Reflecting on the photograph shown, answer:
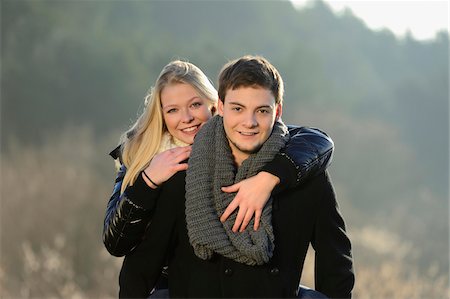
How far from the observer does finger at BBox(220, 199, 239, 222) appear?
126 inches

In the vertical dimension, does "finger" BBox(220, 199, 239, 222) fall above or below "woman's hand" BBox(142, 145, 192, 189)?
below

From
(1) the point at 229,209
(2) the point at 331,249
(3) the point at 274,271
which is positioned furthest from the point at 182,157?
(2) the point at 331,249

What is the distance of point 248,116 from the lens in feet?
10.4

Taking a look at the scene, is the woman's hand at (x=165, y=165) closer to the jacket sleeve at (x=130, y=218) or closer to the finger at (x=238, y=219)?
the jacket sleeve at (x=130, y=218)

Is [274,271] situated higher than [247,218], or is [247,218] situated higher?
[247,218]

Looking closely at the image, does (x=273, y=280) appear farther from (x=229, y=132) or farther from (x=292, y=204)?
(x=229, y=132)

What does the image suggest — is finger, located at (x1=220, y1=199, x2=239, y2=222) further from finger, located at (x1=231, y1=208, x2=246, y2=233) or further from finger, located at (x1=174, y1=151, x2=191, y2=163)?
finger, located at (x1=174, y1=151, x2=191, y2=163)

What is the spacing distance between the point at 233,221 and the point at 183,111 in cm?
77

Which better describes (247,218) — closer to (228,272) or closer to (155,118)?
(228,272)

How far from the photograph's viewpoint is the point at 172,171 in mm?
3311

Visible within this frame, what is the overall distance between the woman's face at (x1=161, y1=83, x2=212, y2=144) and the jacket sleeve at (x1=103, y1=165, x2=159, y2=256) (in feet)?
1.57

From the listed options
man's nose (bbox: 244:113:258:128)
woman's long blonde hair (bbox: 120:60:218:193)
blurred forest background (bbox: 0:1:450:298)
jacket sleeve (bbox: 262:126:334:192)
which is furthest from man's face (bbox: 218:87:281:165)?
blurred forest background (bbox: 0:1:450:298)

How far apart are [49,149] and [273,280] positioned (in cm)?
1358

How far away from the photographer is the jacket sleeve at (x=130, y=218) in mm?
3268
